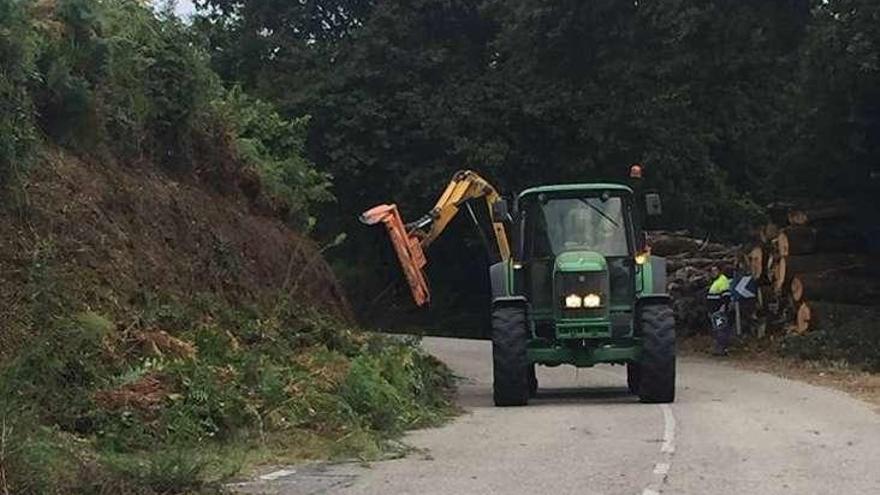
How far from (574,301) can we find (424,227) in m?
4.27

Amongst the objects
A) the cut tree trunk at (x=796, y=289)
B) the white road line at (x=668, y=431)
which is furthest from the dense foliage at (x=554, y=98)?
the white road line at (x=668, y=431)

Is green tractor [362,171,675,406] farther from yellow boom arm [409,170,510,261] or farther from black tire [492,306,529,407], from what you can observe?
yellow boom arm [409,170,510,261]

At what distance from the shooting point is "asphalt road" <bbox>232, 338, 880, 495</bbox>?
1038 cm

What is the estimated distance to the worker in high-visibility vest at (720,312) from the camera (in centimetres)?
2823

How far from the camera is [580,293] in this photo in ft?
57.8

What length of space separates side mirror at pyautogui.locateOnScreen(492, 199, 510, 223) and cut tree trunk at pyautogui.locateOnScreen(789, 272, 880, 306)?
1015 cm

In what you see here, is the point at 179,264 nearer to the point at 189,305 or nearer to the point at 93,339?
the point at 189,305

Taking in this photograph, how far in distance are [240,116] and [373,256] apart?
59.9 feet

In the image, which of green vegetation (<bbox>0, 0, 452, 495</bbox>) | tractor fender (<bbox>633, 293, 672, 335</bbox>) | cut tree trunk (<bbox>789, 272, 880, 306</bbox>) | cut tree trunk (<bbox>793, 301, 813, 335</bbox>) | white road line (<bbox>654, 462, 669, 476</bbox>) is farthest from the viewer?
cut tree trunk (<bbox>789, 272, 880, 306</bbox>)

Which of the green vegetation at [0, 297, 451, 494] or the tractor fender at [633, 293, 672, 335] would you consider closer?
the green vegetation at [0, 297, 451, 494]

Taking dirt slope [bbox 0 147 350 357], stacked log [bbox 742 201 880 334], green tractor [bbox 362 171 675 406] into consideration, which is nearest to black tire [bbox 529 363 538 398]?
green tractor [bbox 362 171 675 406]

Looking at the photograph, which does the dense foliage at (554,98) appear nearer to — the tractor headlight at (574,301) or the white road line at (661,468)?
the tractor headlight at (574,301)

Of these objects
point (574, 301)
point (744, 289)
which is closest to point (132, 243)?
point (574, 301)

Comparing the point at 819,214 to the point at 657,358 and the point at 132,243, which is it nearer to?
the point at 657,358
